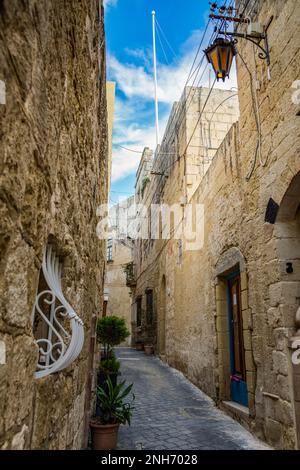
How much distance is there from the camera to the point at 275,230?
3729 millimetres

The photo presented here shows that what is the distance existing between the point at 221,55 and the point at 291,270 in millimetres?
2718

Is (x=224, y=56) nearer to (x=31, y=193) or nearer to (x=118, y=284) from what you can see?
(x=31, y=193)

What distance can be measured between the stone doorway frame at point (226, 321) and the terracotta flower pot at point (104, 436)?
1693 millimetres

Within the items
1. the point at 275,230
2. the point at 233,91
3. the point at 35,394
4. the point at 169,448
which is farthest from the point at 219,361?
the point at 233,91

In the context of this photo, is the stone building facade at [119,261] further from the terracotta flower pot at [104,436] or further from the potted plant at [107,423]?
the terracotta flower pot at [104,436]

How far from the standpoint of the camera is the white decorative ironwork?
1586mm

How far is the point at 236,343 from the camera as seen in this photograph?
5270mm

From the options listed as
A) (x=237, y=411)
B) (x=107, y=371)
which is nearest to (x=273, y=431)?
(x=237, y=411)

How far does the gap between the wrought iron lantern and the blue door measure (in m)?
2.86

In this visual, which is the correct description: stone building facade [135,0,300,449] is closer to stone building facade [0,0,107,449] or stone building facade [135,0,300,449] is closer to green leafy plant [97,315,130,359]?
green leafy plant [97,315,130,359]

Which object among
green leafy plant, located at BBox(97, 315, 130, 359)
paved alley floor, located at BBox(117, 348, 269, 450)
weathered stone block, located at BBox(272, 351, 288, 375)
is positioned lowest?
paved alley floor, located at BBox(117, 348, 269, 450)

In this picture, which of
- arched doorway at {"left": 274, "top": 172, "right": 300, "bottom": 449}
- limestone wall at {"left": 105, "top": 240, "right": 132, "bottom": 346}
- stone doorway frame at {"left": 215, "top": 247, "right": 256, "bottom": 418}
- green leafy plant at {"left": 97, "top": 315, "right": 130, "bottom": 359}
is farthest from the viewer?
limestone wall at {"left": 105, "top": 240, "right": 132, "bottom": 346}

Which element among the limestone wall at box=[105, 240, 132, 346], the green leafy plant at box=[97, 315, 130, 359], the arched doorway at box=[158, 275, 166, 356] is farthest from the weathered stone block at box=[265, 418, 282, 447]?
the limestone wall at box=[105, 240, 132, 346]

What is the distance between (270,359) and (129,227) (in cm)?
2007
